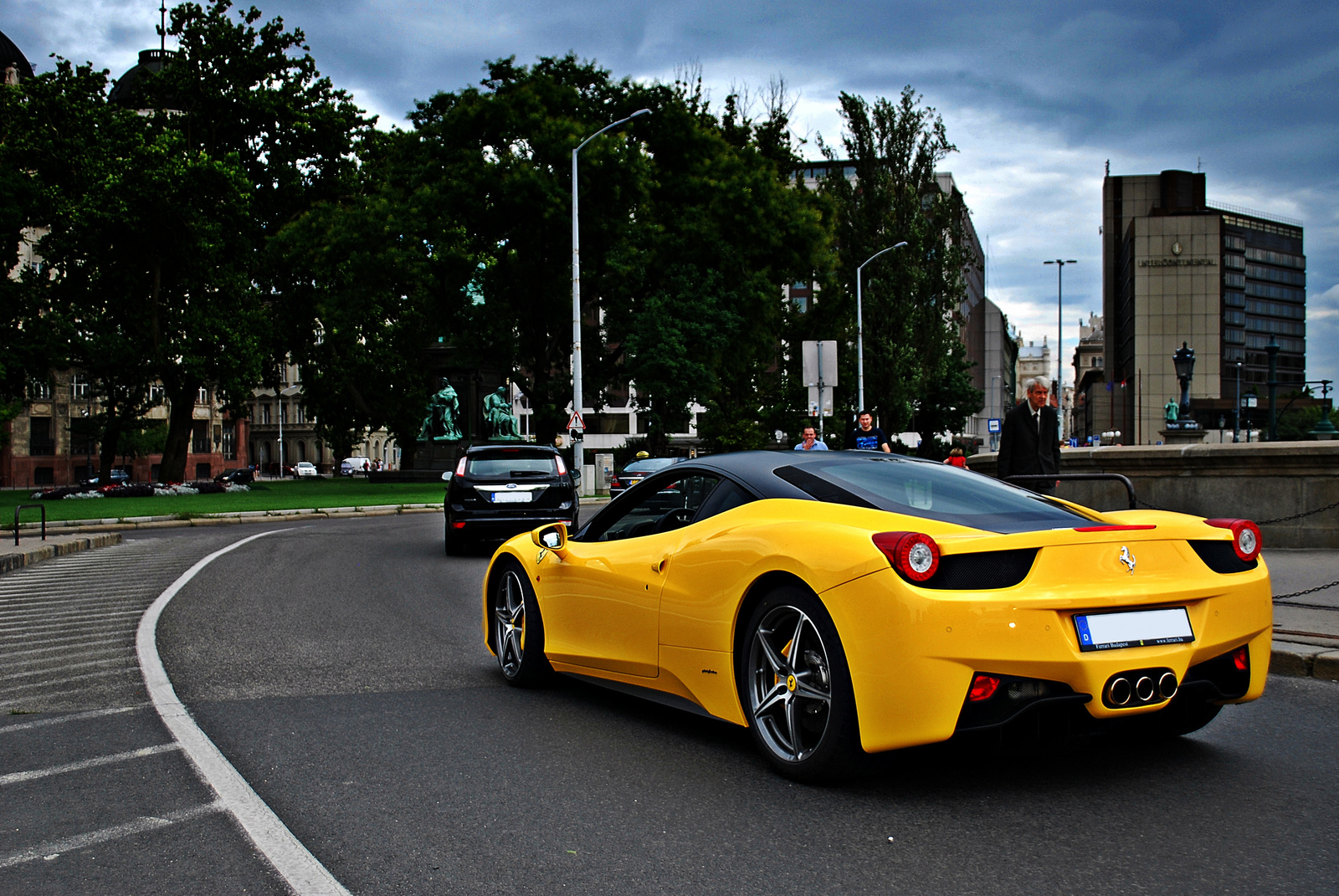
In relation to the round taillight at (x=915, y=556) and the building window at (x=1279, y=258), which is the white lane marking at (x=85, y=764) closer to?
the round taillight at (x=915, y=556)

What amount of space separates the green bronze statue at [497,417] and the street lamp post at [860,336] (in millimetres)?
12928

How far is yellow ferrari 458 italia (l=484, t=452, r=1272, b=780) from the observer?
3730 mm

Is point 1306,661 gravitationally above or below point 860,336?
below

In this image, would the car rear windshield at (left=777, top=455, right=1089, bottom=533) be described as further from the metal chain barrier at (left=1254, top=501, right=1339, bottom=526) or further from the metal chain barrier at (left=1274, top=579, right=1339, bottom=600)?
the metal chain barrier at (left=1254, top=501, right=1339, bottom=526)

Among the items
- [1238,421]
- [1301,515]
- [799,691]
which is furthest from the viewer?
[1238,421]

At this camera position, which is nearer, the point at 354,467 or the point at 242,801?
the point at 242,801

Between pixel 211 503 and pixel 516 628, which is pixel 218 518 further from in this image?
pixel 516 628

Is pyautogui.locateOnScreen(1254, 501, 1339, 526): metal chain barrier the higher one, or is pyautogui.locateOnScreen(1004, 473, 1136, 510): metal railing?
pyautogui.locateOnScreen(1004, 473, 1136, 510): metal railing

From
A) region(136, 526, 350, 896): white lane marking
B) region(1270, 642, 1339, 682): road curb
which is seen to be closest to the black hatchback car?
region(136, 526, 350, 896): white lane marking

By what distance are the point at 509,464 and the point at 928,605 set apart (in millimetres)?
11796

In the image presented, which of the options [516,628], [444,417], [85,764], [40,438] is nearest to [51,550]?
[516,628]

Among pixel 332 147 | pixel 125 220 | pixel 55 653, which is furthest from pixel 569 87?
pixel 55 653

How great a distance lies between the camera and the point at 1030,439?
10.5 metres

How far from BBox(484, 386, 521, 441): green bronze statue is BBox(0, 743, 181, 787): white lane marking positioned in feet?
117
